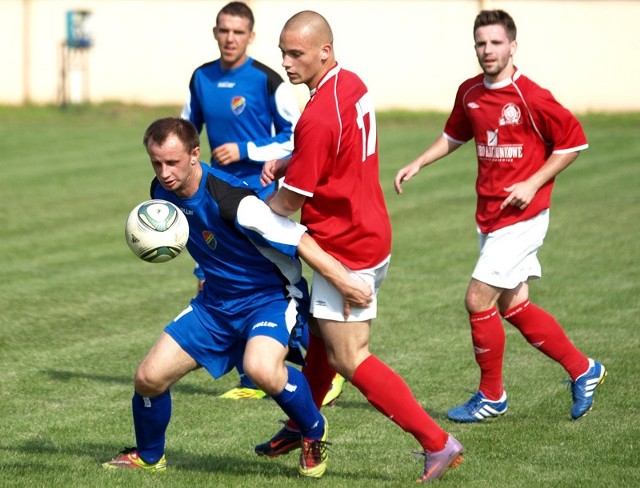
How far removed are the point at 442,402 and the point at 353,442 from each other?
3.46 feet

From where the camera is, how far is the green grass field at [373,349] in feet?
19.8

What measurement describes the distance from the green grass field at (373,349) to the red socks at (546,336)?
31 cm

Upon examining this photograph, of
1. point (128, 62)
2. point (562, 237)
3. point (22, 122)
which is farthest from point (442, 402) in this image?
point (128, 62)

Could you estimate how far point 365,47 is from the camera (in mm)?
30016

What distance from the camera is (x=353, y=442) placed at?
6.54m

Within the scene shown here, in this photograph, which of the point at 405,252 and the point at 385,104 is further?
the point at 385,104

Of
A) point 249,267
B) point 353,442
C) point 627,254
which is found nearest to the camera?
point 249,267

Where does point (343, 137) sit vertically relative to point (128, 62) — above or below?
above

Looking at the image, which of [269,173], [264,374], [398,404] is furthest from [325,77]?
[398,404]

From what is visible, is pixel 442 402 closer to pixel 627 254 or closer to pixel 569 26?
pixel 627 254

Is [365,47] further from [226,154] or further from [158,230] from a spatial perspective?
[158,230]

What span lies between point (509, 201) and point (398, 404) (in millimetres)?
1781

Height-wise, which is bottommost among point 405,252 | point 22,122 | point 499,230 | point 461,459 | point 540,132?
point 22,122

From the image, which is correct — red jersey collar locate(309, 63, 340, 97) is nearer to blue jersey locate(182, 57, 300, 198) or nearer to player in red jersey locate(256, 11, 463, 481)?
player in red jersey locate(256, 11, 463, 481)
